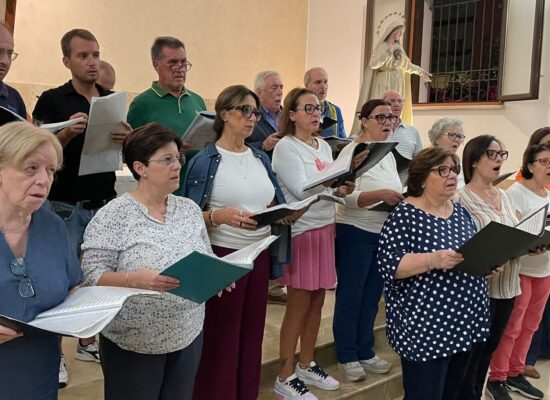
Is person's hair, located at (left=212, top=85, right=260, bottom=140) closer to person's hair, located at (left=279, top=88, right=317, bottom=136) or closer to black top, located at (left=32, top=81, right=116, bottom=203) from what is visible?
person's hair, located at (left=279, top=88, right=317, bottom=136)

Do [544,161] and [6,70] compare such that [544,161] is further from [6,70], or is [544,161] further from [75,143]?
[6,70]

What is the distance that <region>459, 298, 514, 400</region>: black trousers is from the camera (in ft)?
→ 8.25

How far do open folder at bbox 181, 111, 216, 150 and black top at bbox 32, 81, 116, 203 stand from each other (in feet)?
1.36

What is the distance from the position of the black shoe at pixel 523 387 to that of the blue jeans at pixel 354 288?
0.91m

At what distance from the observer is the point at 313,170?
8.09ft

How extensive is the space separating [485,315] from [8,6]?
4.04 m

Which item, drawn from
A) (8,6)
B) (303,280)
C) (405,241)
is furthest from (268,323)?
(8,6)

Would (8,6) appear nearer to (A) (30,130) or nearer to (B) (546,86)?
(A) (30,130)

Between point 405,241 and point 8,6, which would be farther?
point 8,6

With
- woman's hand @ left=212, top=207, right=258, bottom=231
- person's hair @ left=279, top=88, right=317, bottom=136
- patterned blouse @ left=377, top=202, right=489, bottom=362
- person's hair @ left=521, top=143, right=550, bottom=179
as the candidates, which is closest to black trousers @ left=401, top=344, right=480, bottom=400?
patterned blouse @ left=377, top=202, right=489, bottom=362

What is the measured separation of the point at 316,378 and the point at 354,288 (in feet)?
1.50

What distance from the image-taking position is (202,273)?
141 centimetres

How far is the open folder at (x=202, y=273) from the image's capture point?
1.35 m

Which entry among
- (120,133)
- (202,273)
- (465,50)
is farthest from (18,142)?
(465,50)
